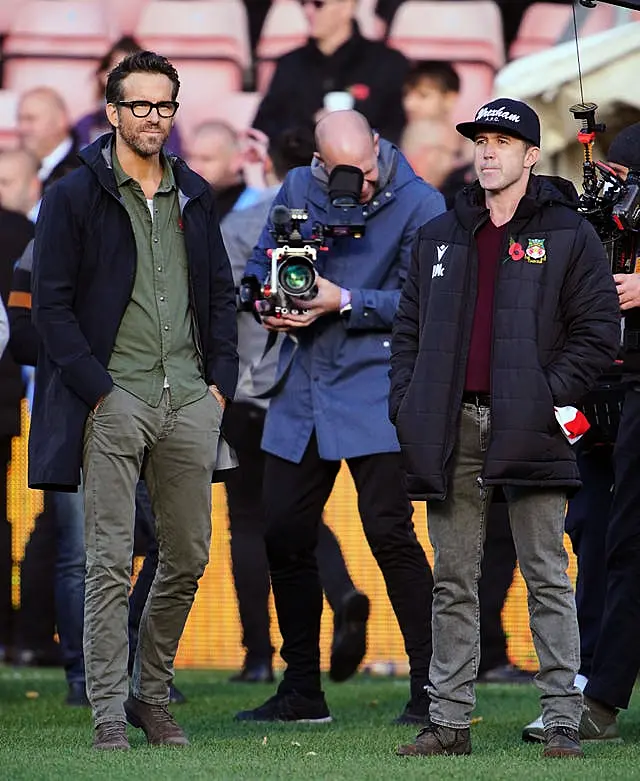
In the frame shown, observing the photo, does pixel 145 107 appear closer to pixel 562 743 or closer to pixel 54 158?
pixel 562 743

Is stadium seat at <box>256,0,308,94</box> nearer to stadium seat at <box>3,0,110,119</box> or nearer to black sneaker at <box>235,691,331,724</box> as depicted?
stadium seat at <box>3,0,110,119</box>

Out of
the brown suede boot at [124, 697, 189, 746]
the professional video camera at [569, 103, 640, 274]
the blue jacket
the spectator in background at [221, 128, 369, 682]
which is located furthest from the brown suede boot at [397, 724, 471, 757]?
the spectator in background at [221, 128, 369, 682]

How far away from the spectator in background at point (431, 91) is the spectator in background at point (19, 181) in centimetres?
221

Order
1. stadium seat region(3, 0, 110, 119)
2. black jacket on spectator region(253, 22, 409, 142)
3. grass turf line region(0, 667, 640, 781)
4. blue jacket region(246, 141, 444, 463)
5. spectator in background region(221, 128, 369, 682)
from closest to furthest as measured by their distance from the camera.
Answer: grass turf line region(0, 667, 640, 781) < blue jacket region(246, 141, 444, 463) < spectator in background region(221, 128, 369, 682) < black jacket on spectator region(253, 22, 409, 142) < stadium seat region(3, 0, 110, 119)

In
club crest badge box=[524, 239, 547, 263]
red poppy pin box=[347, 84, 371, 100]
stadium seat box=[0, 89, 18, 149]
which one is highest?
red poppy pin box=[347, 84, 371, 100]

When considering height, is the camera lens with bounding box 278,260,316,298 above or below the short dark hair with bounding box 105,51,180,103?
below

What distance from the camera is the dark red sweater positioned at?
595 cm

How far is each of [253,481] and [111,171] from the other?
2989 mm

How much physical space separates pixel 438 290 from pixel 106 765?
183 cm

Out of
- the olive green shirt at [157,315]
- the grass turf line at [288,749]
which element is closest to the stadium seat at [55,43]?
the grass turf line at [288,749]

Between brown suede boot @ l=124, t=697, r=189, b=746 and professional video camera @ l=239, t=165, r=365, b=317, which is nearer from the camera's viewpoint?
brown suede boot @ l=124, t=697, r=189, b=746

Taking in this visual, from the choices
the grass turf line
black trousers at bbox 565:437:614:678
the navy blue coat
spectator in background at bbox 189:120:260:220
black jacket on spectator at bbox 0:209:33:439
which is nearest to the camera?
the grass turf line

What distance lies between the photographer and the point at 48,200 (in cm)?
620

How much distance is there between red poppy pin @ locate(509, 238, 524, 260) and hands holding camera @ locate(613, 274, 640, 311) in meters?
0.65
